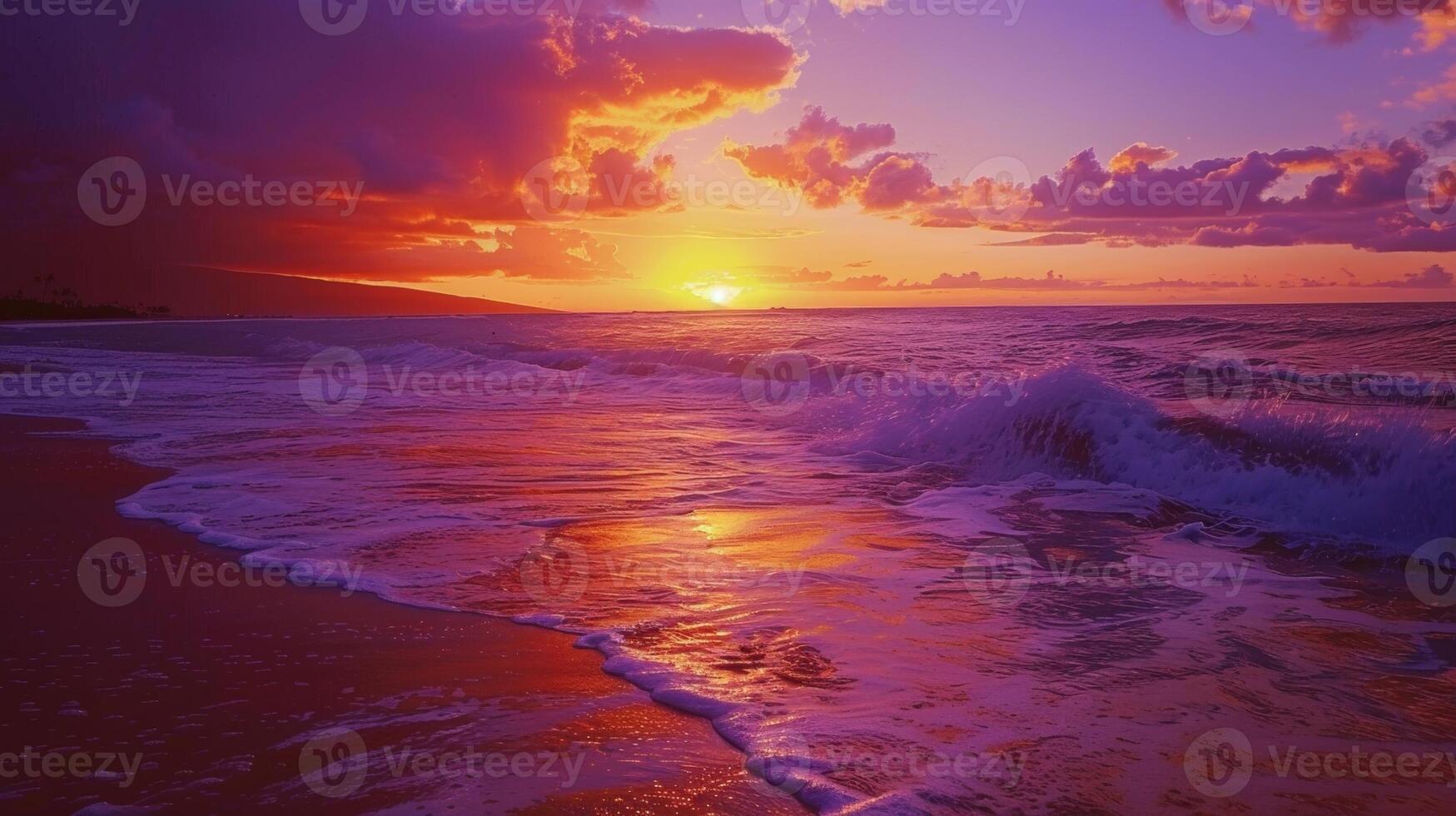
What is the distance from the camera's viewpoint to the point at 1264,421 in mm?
9555

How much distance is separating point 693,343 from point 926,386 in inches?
663

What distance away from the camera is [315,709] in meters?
3.77

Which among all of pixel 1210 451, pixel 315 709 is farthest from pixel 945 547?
pixel 315 709

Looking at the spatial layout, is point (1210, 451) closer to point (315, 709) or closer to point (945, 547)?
point (945, 547)

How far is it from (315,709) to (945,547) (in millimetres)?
4636

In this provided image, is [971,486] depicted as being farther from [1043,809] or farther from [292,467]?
[292,467]

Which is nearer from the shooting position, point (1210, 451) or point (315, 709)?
point (315, 709)

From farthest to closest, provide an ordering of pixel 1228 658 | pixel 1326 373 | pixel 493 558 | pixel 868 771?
pixel 1326 373, pixel 493 558, pixel 1228 658, pixel 868 771

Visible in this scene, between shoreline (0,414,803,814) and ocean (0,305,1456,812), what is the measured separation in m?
0.30

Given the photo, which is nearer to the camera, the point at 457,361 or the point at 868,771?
the point at 868,771

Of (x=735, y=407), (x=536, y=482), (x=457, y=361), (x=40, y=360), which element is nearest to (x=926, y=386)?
(x=735, y=407)

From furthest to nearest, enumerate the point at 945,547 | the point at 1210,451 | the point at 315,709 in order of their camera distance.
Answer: the point at 1210,451 → the point at 945,547 → the point at 315,709

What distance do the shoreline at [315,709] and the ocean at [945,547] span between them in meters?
0.30

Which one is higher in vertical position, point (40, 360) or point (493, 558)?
point (40, 360)
